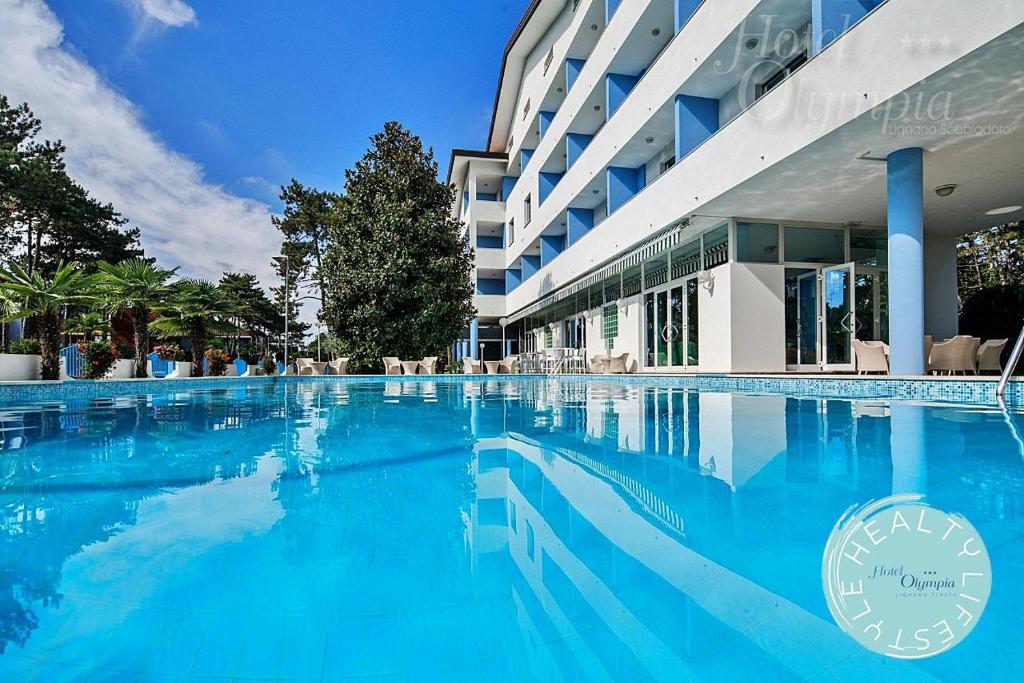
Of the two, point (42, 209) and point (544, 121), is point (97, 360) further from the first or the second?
point (544, 121)

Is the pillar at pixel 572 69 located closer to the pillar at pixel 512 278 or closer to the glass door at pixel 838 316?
the pillar at pixel 512 278

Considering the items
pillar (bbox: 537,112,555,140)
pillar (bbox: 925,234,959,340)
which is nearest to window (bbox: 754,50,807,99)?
pillar (bbox: 925,234,959,340)

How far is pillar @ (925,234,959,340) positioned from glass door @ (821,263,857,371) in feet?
10.3

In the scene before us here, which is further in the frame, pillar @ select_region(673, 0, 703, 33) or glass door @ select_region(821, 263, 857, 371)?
pillar @ select_region(673, 0, 703, 33)

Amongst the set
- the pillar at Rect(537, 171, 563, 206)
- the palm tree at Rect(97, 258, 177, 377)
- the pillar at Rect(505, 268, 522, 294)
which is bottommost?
the palm tree at Rect(97, 258, 177, 377)

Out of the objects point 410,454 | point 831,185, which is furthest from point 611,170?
point 410,454

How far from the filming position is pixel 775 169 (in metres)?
9.98

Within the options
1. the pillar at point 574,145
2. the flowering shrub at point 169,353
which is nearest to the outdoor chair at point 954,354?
the pillar at point 574,145

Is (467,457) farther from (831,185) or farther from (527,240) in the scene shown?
(527,240)

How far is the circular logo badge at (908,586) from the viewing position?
4.40 ft

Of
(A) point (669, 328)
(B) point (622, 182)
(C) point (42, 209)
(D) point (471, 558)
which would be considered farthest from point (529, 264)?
(D) point (471, 558)

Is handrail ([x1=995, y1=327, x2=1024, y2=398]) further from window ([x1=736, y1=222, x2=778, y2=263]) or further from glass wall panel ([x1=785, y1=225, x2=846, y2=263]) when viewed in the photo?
glass wall panel ([x1=785, y1=225, x2=846, y2=263])

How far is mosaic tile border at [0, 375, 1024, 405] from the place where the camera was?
7.84m

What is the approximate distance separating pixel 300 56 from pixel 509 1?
1171 cm
